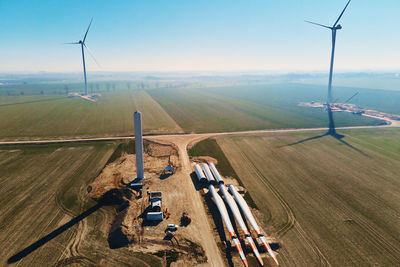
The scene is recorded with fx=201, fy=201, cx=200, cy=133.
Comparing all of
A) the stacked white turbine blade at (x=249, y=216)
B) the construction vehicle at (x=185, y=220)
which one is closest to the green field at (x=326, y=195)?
the stacked white turbine blade at (x=249, y=216)

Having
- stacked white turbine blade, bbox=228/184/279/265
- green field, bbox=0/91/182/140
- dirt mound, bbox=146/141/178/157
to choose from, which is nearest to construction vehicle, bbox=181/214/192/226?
stacked white turbine blade, bbox=228/184/279/265

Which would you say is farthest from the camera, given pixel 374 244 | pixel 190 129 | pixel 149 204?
pixel 190 129

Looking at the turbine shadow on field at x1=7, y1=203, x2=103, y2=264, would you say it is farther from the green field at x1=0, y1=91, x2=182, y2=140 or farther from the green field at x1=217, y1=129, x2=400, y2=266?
the green field at x1=0, y1=91, x2=182, y2=140

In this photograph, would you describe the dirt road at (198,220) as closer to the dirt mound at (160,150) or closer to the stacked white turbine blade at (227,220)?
the stacked white turbine blade at (227,220)

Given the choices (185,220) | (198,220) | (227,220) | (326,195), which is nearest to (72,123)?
(185,220)

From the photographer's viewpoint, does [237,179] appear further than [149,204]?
Yes

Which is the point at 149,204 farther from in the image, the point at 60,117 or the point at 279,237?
the point at 60,117

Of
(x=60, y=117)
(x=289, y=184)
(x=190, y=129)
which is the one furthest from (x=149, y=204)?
(x=60, y=117)
